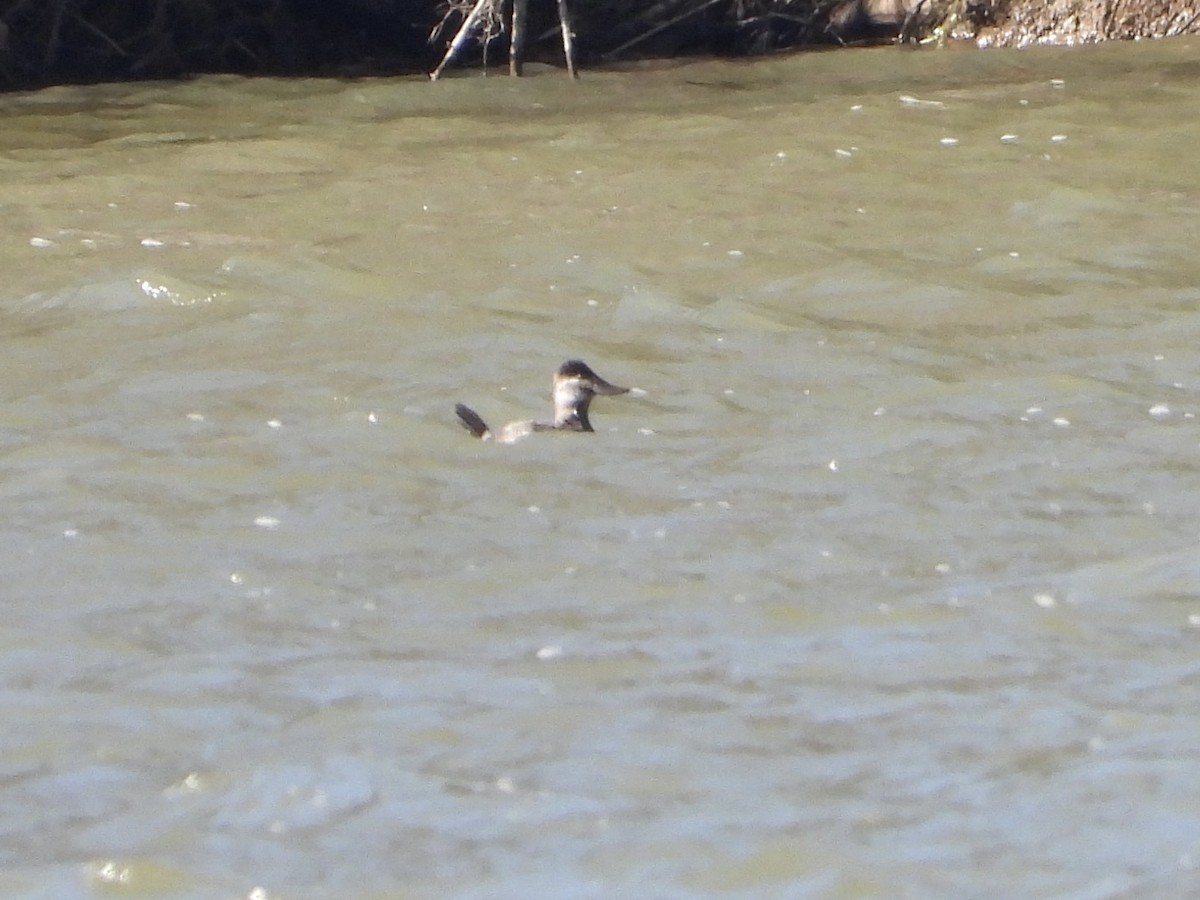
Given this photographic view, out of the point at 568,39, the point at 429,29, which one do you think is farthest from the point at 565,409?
the point at 429,29

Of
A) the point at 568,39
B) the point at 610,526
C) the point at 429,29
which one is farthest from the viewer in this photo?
the point at 429,29

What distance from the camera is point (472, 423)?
24.0ft

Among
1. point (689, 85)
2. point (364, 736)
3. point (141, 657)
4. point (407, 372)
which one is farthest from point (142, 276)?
point (689, 85)

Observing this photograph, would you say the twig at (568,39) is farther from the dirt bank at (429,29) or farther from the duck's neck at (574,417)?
the duck's neck at (574,417)

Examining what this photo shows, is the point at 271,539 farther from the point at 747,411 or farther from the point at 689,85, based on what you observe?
the point at 689,85

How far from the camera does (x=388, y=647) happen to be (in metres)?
5.19

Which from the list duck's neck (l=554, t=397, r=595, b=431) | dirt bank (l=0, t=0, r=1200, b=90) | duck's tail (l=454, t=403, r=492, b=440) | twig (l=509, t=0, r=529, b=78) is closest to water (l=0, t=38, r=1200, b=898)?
duck's tail (l=454, t=403, r=492, b=440)

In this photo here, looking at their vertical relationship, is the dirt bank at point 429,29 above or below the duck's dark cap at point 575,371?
above

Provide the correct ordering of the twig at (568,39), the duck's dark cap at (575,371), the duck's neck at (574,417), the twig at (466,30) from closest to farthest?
the duck's neck at (574,417) < the duck's dark cap at (575,371) < the twig at (568,39) < the twig at (466,30)

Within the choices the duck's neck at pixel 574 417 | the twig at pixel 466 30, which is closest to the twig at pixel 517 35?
the twig at pixel 466 30

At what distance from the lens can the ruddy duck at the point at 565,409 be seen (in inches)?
285

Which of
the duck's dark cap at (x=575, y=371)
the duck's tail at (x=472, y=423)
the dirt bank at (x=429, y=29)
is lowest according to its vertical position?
the duck's tail at (x=472, y=423)

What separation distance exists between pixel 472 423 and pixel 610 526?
1252mm

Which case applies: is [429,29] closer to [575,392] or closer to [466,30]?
[466,30]
